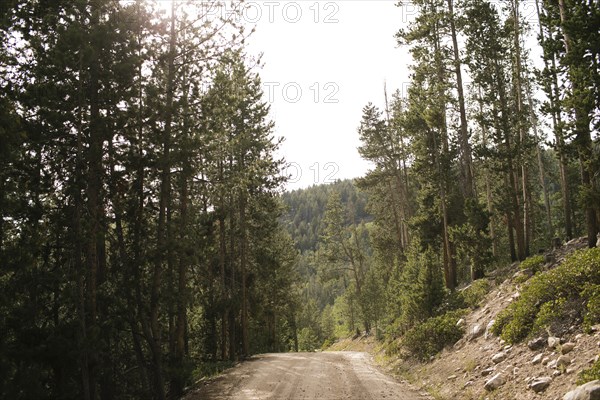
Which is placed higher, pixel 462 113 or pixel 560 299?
pixel 462 113

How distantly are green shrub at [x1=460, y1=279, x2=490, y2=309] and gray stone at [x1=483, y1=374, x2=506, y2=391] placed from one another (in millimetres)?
6741

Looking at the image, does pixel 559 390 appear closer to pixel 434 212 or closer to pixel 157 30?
pixel 157 30

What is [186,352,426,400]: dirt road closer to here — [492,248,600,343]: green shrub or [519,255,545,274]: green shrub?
[492,248,600,343]: green shrub

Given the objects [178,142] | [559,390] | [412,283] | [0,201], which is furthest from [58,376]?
[412,283]

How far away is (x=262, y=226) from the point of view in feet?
96.8

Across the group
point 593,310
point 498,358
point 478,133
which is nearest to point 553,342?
point 593,310

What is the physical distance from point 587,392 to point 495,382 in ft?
10.3

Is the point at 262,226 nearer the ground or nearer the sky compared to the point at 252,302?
nearer the sky

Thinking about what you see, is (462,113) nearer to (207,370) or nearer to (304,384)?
(304,384)

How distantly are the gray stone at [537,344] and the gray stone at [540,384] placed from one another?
1419 mm

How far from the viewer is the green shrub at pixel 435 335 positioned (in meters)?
15.2

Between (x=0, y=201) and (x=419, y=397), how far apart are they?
1082 centimetres

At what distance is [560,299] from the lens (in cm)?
1021

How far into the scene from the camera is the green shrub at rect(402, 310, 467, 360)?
1516 centimetres
